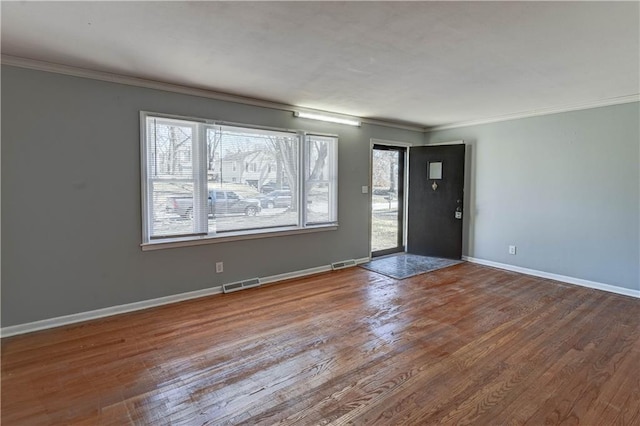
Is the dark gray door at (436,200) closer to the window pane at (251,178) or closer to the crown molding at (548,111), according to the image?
the crown molding at (548,111)

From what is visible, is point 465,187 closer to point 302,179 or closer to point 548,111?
point 548,111

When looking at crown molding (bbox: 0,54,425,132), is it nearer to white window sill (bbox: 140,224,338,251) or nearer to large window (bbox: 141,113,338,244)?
large window (bbox: 141,113,338,244)

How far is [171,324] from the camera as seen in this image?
312cm

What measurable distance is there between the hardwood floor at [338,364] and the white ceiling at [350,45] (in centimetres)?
235

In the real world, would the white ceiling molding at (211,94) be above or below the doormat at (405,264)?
above

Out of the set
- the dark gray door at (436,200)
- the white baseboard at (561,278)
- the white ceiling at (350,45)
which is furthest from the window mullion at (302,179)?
the white baseboard at (561,278)

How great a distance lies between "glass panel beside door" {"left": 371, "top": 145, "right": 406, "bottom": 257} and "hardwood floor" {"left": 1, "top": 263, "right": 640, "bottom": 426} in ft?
7.00

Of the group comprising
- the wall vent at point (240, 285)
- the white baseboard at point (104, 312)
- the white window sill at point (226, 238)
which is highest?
the white window sill at point (226, 238)

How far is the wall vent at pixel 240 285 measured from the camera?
4.01 m

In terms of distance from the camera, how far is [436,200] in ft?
18.9

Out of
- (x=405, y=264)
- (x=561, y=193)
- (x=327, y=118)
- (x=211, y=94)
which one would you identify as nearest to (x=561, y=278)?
(x=561, y=193)

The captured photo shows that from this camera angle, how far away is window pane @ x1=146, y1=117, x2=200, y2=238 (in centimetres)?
348

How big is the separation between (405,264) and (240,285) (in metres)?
2.65

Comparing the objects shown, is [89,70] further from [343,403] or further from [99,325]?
[343,403]
